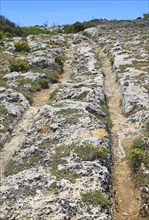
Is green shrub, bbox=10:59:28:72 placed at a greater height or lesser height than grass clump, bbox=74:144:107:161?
greater

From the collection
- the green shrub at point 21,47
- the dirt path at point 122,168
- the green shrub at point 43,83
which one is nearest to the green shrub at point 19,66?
the green shrub at point 43,83

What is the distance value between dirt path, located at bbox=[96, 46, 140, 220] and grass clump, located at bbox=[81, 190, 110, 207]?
2.55 feet

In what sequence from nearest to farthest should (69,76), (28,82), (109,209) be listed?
(109,209), (28,82), (69,76)

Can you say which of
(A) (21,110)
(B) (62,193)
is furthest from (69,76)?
(B) (62,193)

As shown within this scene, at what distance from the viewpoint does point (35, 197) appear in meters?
13.8

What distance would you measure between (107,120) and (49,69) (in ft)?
48.3

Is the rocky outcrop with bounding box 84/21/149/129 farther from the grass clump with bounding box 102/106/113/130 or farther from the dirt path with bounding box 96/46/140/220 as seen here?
the grass clump with bounding box 102/106/113/130

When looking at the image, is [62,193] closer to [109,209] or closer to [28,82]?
[109,209]

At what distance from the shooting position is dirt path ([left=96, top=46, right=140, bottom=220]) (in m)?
14.1

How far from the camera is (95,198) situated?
44.1ft

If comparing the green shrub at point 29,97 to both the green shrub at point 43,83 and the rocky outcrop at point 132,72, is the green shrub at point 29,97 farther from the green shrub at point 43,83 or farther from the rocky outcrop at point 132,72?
the rocky outcrop at point 132,72

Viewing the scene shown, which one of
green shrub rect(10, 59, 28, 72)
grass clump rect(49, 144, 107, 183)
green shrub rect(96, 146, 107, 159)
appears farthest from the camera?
green shrub rect(10, 59, 28, 72)

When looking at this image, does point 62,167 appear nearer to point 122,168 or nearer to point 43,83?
point 122,168

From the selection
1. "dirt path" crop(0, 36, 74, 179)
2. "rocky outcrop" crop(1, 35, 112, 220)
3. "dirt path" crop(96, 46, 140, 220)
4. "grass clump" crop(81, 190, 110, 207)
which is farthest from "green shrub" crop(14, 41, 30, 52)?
"grass clump" crop(81, 190, 110, 207)
